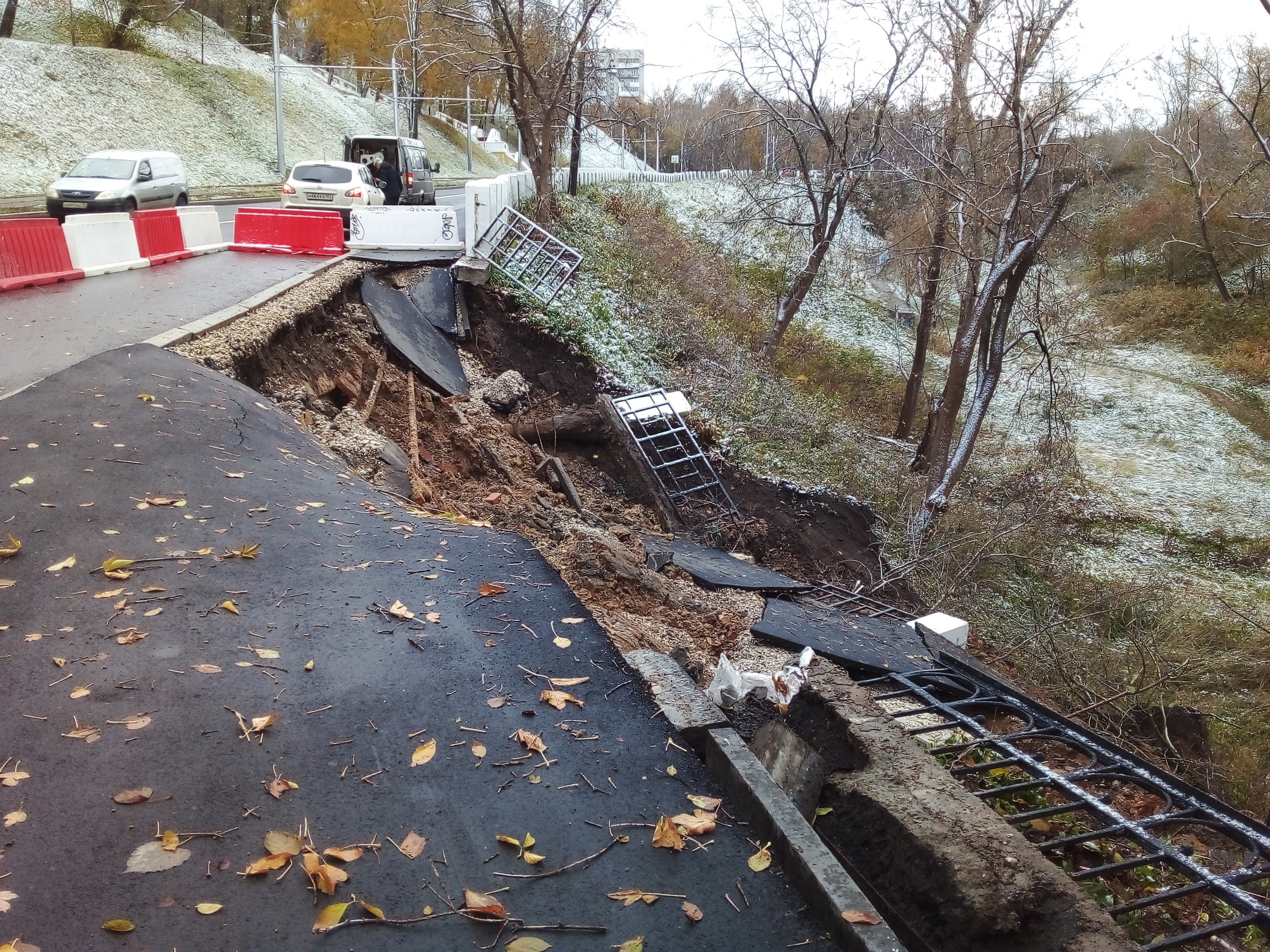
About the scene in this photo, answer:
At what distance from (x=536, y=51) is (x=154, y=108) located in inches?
859

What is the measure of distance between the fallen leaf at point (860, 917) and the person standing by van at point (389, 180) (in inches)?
854

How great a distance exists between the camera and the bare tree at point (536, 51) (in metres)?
21.0

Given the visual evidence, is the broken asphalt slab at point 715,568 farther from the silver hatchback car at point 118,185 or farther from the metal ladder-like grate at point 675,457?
the silver hatchback car at point 118,185

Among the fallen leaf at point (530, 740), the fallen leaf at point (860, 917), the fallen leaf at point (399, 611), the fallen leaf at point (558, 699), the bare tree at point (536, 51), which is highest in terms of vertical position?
the bare tree at point (536, 51)

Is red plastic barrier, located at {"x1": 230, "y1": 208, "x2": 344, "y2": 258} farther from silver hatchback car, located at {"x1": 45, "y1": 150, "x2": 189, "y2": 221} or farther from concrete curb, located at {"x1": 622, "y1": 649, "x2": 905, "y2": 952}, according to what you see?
concrete curb, located at {"x1": 622, "y1": 649, "x2": 905, "y2": 952}

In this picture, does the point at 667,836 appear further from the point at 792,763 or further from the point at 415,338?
the point at 415,338


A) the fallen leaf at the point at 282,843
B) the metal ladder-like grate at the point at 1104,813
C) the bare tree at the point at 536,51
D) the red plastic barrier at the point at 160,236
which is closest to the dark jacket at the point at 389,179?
the bare tree at the point at 536,51

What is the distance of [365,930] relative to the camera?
292 centimetres

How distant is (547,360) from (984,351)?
26.0ft

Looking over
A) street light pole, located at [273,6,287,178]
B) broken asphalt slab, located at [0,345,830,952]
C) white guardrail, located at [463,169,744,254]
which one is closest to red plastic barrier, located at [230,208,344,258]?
white guardrail, located at [463,169,744,254]

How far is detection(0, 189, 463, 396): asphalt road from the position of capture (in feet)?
26.5

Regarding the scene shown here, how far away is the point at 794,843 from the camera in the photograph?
339cm

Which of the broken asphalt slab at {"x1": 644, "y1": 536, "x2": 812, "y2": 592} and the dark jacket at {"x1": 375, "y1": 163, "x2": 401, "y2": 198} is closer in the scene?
the broken asphalt slab at {"x1": 644, "y1": 536, "x2": 812, "y2": 592}

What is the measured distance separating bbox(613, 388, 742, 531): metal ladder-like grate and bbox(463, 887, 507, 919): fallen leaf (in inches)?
A: 393
